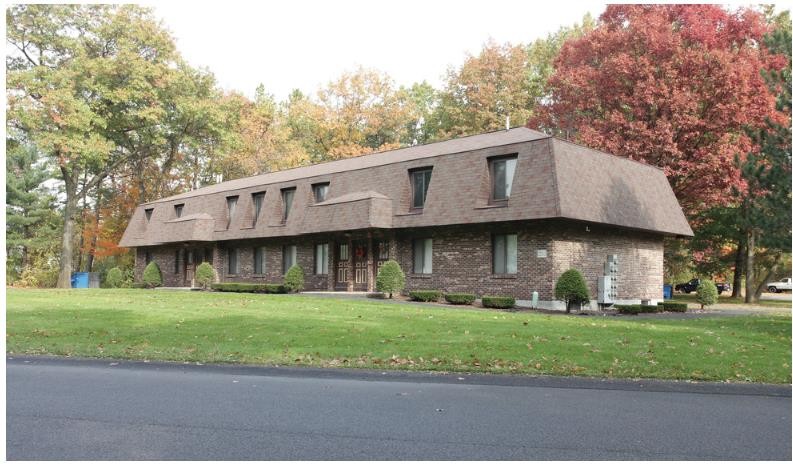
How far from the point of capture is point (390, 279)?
2486cm

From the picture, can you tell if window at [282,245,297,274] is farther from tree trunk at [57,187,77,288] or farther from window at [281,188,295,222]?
tree trunk at [57,187,77,288]

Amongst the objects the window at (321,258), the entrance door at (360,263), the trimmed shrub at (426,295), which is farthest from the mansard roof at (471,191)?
the trimmed shrub at (426,295)

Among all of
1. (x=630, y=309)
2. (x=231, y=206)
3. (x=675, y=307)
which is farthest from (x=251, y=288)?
(x=675, y=307)

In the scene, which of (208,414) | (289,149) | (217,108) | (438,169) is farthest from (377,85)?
(208,414)

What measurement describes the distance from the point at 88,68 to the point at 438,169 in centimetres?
2444

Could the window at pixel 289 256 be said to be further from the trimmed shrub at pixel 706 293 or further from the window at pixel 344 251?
the trimmed shrub at pixel 706 293

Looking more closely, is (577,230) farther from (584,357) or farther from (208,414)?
(208,414)

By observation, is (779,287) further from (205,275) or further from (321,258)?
(205,275)

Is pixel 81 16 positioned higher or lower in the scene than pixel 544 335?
higher

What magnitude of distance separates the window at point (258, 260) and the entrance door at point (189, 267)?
5857 mm

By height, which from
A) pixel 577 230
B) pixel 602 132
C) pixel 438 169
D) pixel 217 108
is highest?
pixel 217 108

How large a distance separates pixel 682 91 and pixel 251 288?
2105 centimetres

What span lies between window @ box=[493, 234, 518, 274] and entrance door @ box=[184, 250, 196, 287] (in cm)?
2045

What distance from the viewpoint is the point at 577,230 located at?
24078 millimetres
